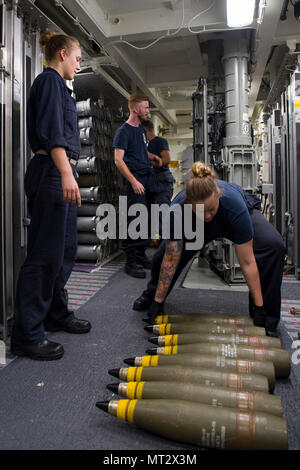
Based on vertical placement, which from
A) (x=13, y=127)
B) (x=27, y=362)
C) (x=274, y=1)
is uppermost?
(x=274, y=1)

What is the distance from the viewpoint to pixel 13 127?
7.46 ft

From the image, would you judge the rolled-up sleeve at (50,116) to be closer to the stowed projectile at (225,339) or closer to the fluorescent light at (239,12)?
the stowed projectile at (225,339)

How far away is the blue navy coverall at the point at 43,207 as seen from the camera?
1882 millimetres

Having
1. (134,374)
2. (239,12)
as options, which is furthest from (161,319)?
(239,12)

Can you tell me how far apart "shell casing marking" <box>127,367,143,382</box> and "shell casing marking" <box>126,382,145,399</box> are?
0.11 metres

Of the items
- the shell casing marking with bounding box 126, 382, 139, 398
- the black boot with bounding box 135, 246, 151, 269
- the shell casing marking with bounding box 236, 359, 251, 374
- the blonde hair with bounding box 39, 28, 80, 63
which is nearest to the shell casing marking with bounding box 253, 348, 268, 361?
the shell casing marking with bounding box 236, 359, 251, 374

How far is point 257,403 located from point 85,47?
399 cm

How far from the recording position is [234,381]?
59.7 inches

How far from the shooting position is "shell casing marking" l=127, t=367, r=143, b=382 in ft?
5.20

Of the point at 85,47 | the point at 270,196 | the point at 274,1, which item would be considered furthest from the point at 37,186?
the point at 270,196

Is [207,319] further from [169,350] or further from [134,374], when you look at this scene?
[134,374]

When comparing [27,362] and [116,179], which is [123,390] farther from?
[116,179]

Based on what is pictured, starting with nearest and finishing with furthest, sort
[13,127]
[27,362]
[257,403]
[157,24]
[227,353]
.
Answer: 1. [257,403]
2. [227,353]
3. [27,362]
4. [13,127]
5. [157,24]

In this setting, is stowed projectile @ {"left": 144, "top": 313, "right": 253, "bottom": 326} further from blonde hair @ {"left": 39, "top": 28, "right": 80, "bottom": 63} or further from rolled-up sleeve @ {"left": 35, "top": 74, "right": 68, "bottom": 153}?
blonde hair @ {"left": 39, "top": 28, "right": 80, "bottom": 63}
